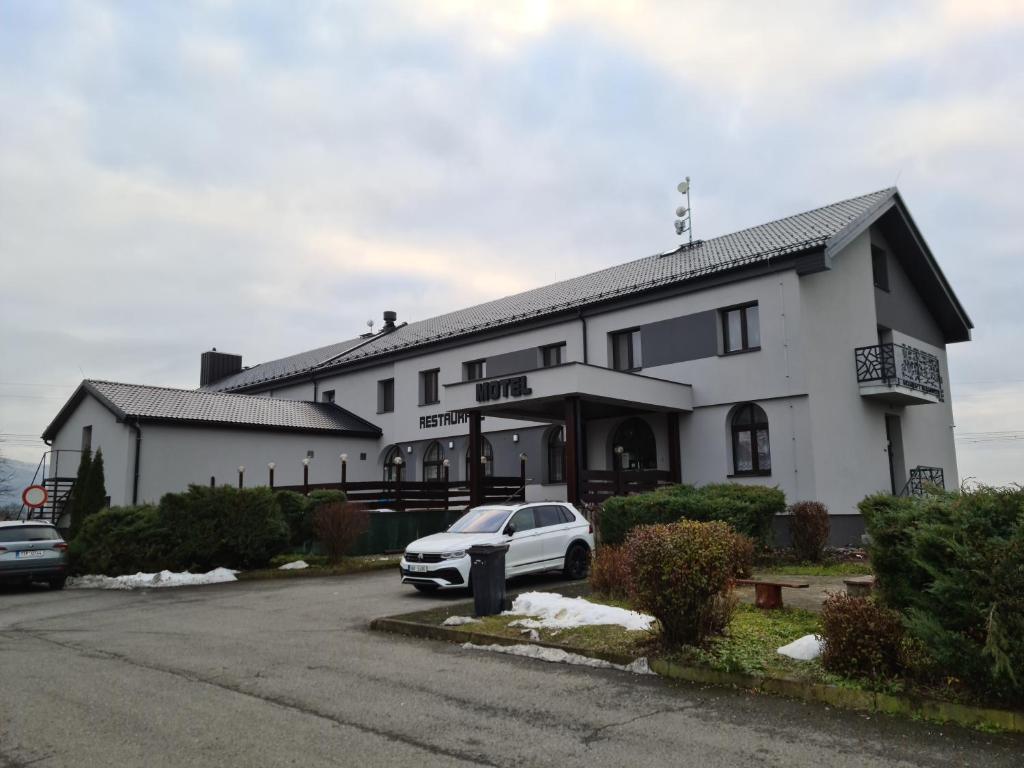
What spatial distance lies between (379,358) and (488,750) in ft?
93.3

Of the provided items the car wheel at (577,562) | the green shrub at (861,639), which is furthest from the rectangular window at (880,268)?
the green shrub at (861,639)

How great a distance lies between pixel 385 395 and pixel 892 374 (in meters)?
19.6

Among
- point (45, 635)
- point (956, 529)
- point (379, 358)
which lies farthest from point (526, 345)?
point (956, 529)

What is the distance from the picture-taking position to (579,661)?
320 inches

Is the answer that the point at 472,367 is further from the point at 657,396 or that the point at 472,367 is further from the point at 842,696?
the point at 842,696

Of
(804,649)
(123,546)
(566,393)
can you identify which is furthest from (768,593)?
(123,546)

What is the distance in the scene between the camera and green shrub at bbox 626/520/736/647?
25.2ft

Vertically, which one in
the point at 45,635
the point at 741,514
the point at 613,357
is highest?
the point at 613,357

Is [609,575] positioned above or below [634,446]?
below

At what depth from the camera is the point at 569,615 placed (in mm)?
9867

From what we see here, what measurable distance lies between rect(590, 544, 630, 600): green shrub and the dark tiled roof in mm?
11134

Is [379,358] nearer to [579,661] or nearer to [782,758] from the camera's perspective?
[579,661]

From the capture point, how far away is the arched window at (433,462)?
30214 millimetres

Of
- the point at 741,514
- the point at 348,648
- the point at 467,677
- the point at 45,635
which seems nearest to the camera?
the point at 467,677
